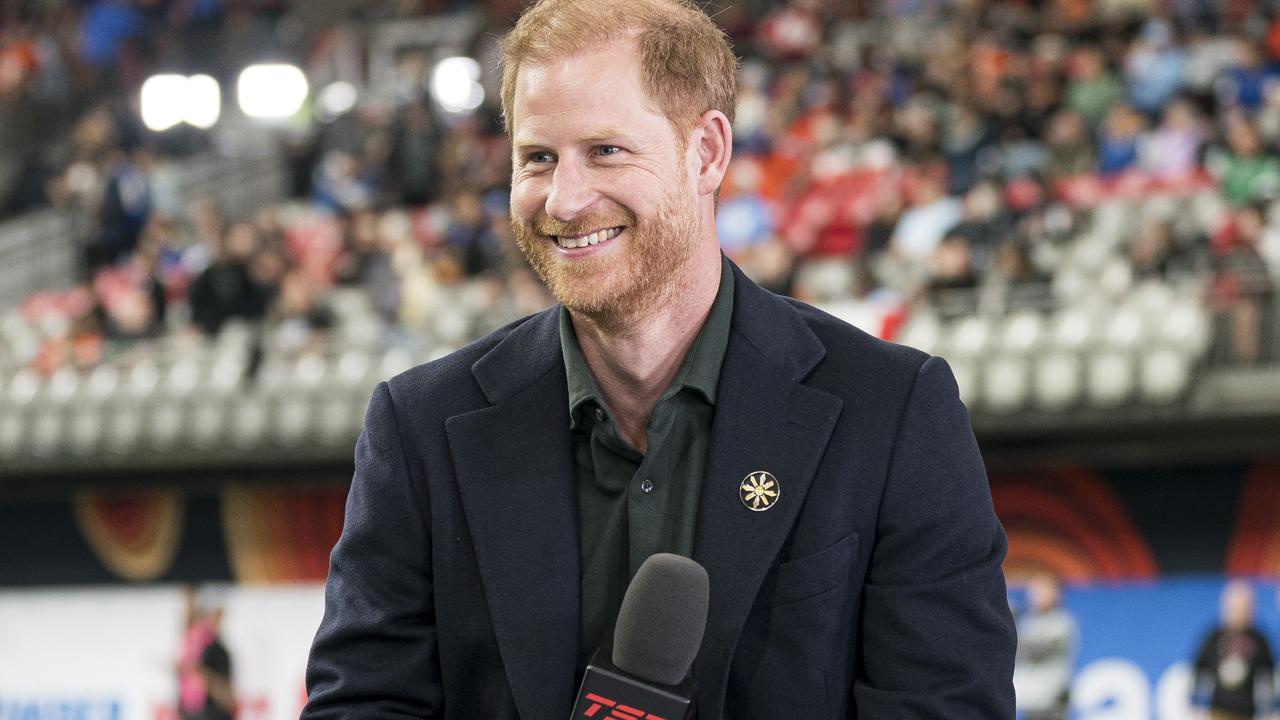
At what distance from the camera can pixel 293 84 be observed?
14250 mm

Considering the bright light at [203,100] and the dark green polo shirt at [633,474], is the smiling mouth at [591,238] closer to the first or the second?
the dark green polo shirt at [633,474]

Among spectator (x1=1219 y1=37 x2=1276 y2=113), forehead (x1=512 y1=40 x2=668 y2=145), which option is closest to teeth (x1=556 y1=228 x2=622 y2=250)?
forehead (x1=512 y1=40 x2=668 y2=145)

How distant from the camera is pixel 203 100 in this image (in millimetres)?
14406

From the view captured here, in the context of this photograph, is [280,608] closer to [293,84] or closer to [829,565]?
[293,84]

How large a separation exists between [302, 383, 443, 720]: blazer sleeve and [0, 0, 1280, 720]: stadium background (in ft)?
19.1

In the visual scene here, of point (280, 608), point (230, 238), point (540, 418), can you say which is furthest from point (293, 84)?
point (540, 418)

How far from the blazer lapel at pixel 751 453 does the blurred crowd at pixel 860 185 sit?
5728 millimetres

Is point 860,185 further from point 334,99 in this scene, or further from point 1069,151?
point 334,99

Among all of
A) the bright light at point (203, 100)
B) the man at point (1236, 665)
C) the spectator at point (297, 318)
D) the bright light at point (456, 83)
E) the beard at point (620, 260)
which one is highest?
the bright light at point (203, 100)

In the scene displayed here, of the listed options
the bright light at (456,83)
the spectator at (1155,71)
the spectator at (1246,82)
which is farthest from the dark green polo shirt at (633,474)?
the bright light at (456,83)

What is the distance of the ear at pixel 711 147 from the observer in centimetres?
174

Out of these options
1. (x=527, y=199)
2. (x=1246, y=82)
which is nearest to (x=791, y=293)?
(x=1246, y=82)

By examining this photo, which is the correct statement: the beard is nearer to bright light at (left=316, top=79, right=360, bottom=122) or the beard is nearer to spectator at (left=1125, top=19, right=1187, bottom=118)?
spectator at (left=1125, top=19, right=1187, bottom=118)

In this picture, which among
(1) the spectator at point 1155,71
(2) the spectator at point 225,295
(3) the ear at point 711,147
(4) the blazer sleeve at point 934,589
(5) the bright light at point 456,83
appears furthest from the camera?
(5) the bright light at point 456,83
